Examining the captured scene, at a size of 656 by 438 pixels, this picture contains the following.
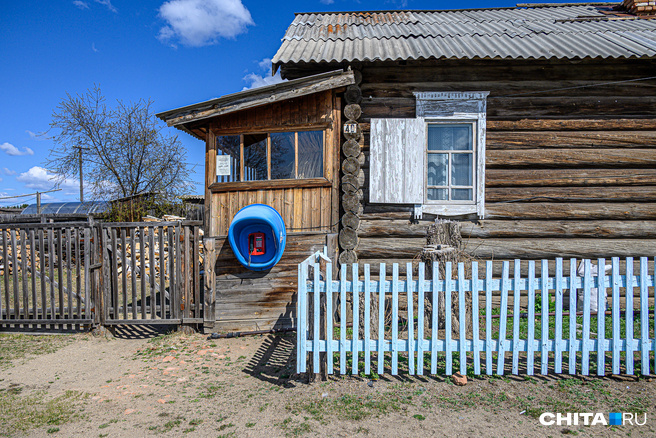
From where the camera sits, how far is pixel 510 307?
6.20 meters

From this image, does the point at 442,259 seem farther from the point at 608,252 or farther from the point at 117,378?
the point at 117,378

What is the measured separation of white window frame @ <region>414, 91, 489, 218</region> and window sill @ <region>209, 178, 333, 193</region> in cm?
175

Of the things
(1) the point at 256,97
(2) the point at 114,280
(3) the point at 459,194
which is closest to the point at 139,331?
(2) the point at 114,280

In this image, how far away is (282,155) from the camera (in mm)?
6180

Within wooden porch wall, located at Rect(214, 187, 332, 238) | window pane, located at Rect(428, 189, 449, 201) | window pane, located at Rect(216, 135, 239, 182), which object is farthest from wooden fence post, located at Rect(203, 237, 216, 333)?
window pane, located at Rect(428, 189, 449, 201)

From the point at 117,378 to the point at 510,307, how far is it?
5862 mm

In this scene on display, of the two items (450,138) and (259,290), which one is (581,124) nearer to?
(450,138)

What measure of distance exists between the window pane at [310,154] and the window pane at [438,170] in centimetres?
191

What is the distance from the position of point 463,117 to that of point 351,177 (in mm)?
2180

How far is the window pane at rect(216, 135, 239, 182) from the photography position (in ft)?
20.5

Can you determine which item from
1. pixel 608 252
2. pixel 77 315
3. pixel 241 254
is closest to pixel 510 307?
pixel 608 252

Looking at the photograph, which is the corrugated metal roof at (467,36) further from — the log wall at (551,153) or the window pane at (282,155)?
the window pane at (282,155)

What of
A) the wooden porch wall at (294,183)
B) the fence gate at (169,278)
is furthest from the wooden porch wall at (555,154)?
the fence gate at (169,278)
